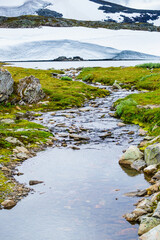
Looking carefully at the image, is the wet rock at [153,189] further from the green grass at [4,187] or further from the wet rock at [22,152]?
the wet rock at [22,152]

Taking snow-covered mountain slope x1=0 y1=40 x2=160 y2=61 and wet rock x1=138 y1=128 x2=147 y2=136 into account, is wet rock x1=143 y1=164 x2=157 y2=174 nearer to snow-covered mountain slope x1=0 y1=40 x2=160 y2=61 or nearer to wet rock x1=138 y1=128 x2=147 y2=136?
wet rock x1=138 y1=128 x2=147 y2=136

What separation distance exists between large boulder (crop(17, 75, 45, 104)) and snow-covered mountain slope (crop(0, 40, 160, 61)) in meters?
58.9

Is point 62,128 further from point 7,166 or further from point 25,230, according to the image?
→ point 25,230

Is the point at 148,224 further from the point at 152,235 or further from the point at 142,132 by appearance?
the point at 142,132

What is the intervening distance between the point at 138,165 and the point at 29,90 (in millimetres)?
17578

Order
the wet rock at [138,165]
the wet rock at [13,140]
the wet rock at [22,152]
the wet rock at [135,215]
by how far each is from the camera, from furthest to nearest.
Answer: the wet rock at [13,140], the wet rock at [22,152], the wet rock at [138,165], the wet rock at [135,215]

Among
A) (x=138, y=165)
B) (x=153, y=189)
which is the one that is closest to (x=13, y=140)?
(x=138, y=165)

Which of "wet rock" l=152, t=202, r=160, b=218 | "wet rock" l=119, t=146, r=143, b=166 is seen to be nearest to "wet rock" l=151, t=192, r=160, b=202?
"wet rock" l=152, t=202, r=160, b=218

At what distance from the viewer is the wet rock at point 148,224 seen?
7.96 meters

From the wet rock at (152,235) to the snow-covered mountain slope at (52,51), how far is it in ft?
265

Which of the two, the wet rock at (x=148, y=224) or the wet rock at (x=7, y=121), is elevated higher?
the wet rock at (x=148, y=224)

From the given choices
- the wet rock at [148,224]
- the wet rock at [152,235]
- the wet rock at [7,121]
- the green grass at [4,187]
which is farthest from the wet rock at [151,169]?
the wet rock at [7,121]

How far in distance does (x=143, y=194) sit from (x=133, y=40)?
9237cm

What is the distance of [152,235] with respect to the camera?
7316 mm
